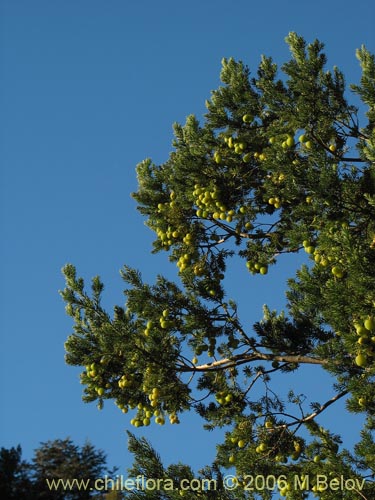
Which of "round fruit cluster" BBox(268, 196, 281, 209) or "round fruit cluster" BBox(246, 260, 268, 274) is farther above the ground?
"round fruit cluster" BBox(268, 196, 281, 209)

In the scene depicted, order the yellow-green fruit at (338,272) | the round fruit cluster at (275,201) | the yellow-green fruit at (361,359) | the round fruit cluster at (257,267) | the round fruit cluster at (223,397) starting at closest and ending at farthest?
1. the yellow-green fruit at (361,359)
2. the yellow-green fruit at (338,272)
3. the round fruit cluster at (223,397)
4. the round fruit cluster at (275,201)
5. the round fruit cluster at (257,267)

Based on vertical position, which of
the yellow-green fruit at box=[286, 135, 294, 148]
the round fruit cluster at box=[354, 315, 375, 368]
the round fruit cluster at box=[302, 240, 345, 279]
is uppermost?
the yellow-green fruit at box=[286, 135, 294, 148]

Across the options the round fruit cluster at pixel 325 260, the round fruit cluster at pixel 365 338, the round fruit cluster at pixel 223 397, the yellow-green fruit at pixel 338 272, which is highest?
the round fruit cluster at pixel 325 260

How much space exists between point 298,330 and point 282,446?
1.73 metres

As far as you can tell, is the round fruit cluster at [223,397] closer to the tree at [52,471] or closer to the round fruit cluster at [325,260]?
the round fruit cluster at [325,260]

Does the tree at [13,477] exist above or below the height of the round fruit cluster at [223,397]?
above

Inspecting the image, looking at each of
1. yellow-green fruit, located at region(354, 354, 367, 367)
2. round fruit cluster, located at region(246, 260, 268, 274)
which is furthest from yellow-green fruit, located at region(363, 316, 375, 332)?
round fruit cluster, located at region(246, 260, 268, 274)

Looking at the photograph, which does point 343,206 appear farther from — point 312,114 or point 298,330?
point 298,330

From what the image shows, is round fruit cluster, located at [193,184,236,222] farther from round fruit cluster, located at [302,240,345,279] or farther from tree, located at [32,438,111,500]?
tree, located at [32,438,111,500]

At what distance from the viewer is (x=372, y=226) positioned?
24.6ft

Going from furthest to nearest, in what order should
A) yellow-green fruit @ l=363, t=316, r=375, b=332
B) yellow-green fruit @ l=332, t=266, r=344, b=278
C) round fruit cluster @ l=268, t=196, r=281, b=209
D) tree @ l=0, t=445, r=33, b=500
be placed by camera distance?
tree @ l=0, t=445, r=33, b=500
round fruit cluster @ l=268, t=196, r=281, b=209
yellow-green fruit @ l=332, t=266, r=344, b=278
yellow-green fruit @ l=363, t=316, r=375, b=332

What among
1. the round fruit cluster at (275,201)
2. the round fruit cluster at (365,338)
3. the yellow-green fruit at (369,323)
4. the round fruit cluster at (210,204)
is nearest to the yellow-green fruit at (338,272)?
the round fruit cluster at (365,338)

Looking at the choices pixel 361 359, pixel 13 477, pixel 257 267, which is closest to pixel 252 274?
pixel 257 267

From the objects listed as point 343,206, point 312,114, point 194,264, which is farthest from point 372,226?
point 194,264
